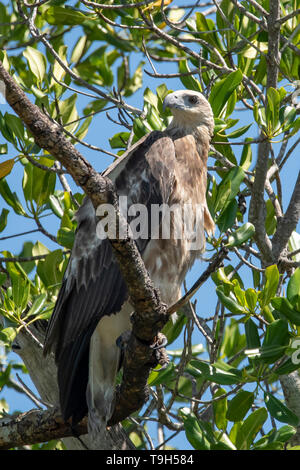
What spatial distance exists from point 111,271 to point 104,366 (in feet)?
2.12

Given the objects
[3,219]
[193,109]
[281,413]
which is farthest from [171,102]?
[281,413]

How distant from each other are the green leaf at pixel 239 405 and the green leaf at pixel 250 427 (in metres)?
0.14

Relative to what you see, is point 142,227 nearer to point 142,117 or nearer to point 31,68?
point 142,117

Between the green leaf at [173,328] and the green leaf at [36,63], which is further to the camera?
the green leaf at [36,63]

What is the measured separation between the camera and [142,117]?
18.3ft

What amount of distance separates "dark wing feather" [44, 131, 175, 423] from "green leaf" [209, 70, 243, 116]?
0.42m

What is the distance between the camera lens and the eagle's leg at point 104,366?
459 centimetres

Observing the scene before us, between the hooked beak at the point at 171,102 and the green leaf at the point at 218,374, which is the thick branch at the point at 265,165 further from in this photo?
the green leaf at the point at 218,374

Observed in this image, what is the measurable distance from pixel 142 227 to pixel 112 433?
1423mm

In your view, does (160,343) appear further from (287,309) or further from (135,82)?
(135,82)

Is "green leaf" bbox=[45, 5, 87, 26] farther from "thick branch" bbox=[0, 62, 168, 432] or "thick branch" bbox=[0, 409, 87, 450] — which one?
"thick branch" bbox=[0, 409, 87, 450]

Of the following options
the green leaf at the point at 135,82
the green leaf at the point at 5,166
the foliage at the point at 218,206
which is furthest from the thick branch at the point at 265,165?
the green leaf at the point at 135,82

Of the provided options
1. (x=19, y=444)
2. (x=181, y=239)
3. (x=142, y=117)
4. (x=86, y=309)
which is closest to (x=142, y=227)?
(x=181, y=239)
